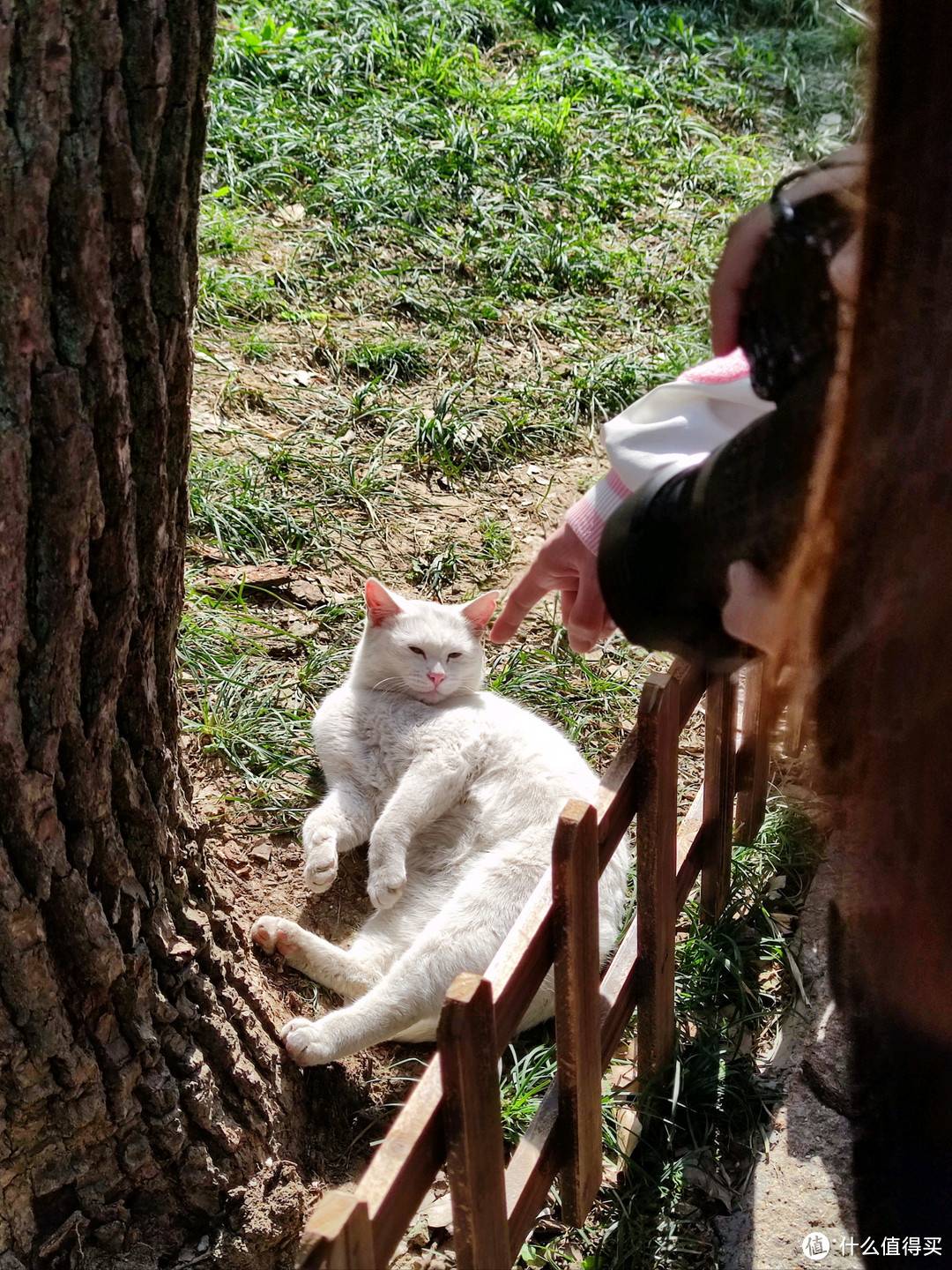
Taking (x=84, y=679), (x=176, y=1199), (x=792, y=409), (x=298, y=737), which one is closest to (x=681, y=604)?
(x=792, y=409)

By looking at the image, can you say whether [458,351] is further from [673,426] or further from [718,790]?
[673,426]

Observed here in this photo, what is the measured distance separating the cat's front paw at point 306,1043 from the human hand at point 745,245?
6.07 ft

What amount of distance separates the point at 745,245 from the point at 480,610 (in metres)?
2.54

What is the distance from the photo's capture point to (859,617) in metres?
0.39

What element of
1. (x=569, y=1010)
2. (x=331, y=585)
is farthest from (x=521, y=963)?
(x=331, y=585)

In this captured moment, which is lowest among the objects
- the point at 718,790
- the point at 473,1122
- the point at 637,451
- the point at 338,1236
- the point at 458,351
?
the point at 718,790

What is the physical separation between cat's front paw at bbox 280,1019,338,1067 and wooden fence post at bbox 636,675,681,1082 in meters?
0.63

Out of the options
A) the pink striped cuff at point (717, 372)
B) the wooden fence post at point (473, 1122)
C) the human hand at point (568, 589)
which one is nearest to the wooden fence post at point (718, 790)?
the human hand at point (568, 589)

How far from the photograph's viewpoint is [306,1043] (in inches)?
82.4

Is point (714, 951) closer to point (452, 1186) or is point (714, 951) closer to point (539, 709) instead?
point (539, 709)

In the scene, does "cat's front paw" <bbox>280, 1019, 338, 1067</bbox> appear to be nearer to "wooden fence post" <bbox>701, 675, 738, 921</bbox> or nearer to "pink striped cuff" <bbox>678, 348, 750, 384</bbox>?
"wooden fence post" <bbox>701, 675, 738, 921</bbox>

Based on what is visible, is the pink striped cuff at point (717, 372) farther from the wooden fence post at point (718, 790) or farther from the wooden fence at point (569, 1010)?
the wooden fence post at point (718, 790)

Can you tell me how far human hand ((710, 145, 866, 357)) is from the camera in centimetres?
38

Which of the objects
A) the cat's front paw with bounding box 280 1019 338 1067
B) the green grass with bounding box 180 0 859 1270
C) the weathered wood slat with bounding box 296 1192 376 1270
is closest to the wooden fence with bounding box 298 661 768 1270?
the weathered wood slat with bounding box 296 1192 376 1270
